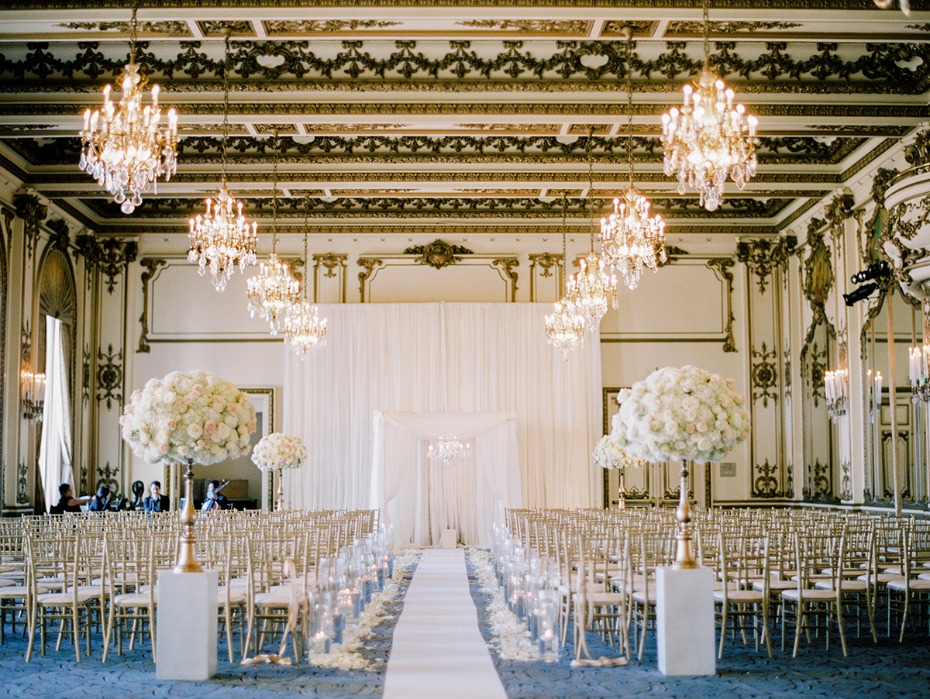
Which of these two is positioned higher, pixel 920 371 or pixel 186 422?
pixel 920 371

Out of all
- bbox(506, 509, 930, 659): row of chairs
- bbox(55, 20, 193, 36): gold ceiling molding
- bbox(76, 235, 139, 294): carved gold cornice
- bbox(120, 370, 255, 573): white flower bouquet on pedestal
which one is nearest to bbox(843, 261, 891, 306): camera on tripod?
bbox(506, 509, 930, 659): row of chairs

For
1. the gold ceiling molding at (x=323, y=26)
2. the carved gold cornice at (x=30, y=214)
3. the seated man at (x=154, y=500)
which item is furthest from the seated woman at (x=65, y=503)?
the gold ceiling molding at (x=323, y=26)

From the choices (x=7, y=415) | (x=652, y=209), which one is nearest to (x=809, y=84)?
(x=652, y=209)

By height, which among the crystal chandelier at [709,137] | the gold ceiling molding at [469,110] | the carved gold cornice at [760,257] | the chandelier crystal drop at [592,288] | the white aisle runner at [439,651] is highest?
the gold ceiling molding at [469,110]

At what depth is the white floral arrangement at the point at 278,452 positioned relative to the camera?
672 inches

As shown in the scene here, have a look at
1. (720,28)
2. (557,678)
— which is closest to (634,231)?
(720,28)

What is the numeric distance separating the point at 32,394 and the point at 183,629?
36.0 ft

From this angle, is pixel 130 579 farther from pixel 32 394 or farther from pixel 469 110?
pixel 32 394

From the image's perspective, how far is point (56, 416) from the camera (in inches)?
740

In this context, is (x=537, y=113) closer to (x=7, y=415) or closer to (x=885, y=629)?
(x=885, y=629)

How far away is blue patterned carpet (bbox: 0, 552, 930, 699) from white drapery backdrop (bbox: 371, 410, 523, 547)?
1091 centimetres

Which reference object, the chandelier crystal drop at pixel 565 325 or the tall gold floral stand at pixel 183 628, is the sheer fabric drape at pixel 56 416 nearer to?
the chandelier crystal drop at pixel 565 325

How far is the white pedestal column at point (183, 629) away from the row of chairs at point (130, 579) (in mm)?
123

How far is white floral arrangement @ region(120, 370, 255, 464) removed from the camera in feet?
24.6
